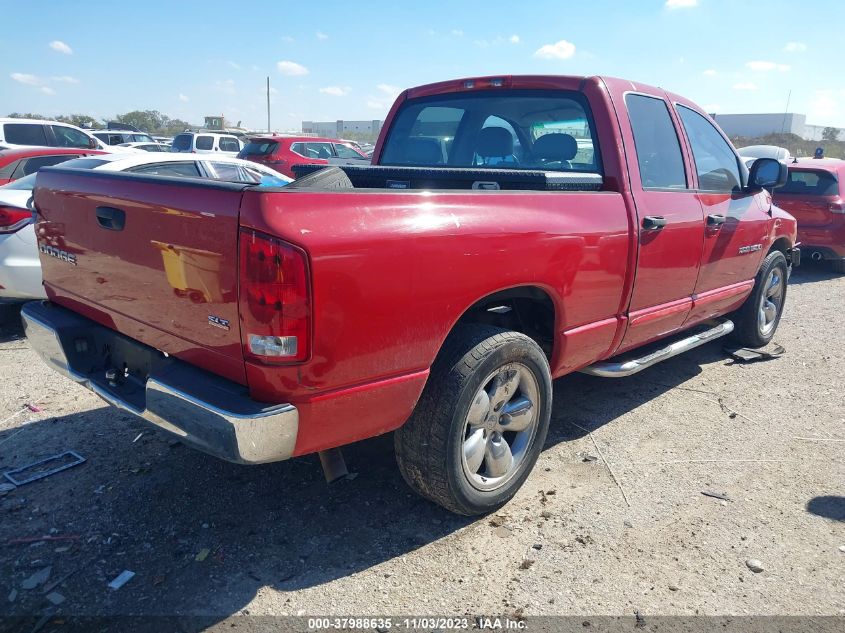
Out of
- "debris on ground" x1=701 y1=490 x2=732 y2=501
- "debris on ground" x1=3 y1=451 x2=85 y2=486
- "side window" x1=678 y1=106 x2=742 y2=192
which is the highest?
"side window" x1=678 y1=106 x2=742 y2=192

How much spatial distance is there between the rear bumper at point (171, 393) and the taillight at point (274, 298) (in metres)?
Result: 0.22

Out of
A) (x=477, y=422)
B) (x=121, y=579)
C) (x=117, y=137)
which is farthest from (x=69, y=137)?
(x=477, y=422)

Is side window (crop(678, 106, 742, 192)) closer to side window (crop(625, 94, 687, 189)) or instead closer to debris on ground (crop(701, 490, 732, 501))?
side window (crop(625, 94, 687, 189))

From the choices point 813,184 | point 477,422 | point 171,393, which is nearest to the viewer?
point 171,393

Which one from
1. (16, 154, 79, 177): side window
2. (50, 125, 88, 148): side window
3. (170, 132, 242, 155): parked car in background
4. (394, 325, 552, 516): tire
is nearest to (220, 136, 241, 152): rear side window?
(170, 132, 242, 155): parked car in background

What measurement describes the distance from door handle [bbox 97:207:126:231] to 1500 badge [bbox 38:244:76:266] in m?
0.38

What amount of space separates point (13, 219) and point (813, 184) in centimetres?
1019

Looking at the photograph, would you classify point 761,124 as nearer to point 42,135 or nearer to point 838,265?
point 838,265

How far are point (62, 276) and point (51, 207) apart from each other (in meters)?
Answer: 0.33

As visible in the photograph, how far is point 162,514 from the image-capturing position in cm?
296

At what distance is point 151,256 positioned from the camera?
8.00 ft

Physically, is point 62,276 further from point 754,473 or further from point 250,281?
point 754,473

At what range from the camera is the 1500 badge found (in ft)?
9.58

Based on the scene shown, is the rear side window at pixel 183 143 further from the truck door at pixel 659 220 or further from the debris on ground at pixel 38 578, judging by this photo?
the debris on ground at pixel 38 578
